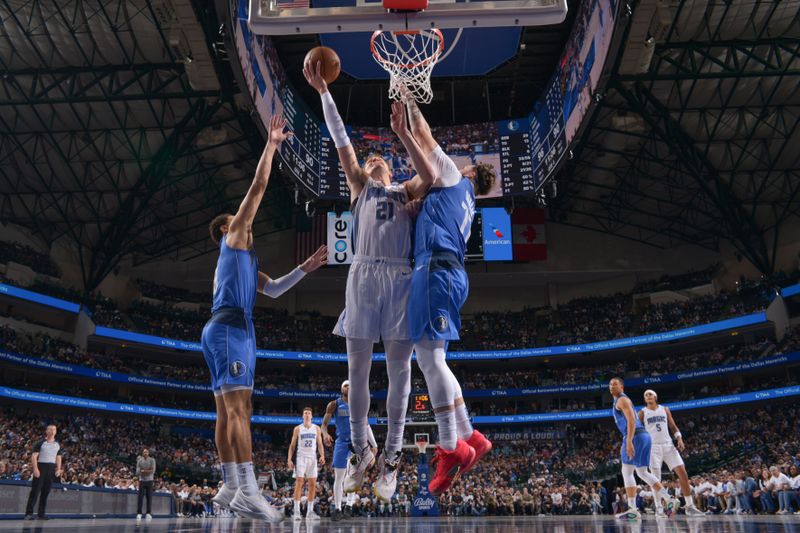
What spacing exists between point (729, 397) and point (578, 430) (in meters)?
7.90

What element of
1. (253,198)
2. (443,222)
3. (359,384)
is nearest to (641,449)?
(359,384)

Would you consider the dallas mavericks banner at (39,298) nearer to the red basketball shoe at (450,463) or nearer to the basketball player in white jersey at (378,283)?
the basketball player in white jersey at (378,283)

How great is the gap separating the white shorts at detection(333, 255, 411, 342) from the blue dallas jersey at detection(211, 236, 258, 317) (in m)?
0.98

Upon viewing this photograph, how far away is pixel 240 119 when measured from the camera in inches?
883

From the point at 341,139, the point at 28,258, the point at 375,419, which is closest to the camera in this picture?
the point at 341,139

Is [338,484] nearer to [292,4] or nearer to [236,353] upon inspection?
[236,353]

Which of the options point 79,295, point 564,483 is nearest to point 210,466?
point 79,295

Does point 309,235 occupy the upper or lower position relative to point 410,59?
upper

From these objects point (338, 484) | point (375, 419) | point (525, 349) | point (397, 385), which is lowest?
point (338, 484)

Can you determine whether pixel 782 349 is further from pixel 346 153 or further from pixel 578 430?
pixel 346 153

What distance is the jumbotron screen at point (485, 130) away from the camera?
54.0 feet

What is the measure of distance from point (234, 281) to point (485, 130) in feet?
58.2

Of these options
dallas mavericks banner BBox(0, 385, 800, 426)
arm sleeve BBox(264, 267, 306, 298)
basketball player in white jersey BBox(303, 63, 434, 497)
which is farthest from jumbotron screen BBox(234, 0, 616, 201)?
dallas mavericks banner BBox(0, 385, 800, 426)

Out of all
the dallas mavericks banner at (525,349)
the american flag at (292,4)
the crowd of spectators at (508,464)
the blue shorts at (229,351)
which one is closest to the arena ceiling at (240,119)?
the dallas mavericks banner at (525,349)
